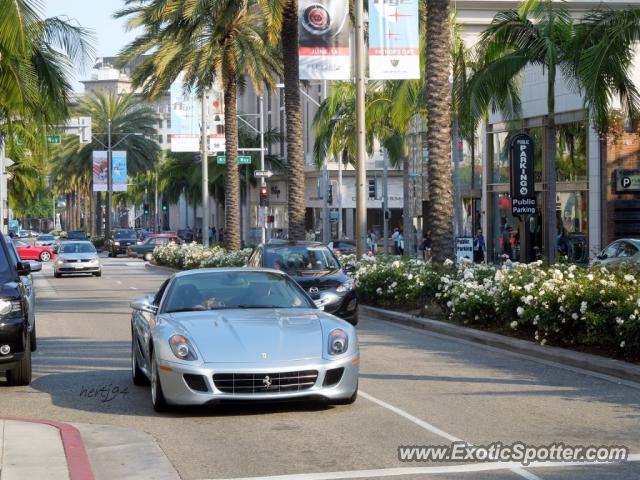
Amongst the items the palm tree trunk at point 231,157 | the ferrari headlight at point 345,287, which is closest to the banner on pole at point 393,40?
the ferrari headlight at point 345,287

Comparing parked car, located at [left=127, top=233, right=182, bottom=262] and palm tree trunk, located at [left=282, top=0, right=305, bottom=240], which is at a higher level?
palm tree trunk, located at [left=282, top=0, right=305, bottom=240]

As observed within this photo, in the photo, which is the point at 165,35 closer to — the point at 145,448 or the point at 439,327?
the point at 439,327

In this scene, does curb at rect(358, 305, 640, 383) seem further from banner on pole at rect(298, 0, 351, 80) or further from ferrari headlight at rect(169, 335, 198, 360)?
banner on pole at rect(298, 0, 351, 80)

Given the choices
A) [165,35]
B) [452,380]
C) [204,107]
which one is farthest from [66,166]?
[452,380]

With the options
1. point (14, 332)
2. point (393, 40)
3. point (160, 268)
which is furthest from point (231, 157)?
point (14, 332)

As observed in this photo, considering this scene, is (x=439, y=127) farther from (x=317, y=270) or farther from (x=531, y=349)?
(x=531, y=349)

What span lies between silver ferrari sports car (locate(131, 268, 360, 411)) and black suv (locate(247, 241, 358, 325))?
282 inches

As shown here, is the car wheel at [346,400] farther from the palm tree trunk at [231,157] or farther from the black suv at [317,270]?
the palm tree trunk at [231,157]

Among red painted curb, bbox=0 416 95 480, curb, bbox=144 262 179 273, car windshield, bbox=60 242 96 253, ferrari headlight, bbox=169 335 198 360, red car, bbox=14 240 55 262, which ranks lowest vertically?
curb, bbox=144 262 179 273

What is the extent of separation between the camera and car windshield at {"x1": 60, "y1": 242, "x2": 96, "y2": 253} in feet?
148

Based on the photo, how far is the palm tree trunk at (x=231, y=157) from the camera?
3881 cm

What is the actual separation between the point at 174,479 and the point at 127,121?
7585 cm

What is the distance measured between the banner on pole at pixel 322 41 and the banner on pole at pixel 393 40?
4.37 feet

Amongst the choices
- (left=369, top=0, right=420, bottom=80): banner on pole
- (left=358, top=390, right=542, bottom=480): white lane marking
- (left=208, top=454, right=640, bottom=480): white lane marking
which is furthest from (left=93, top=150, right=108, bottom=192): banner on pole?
(left=208, top=454, right=640, bottom=480): white lane marking
